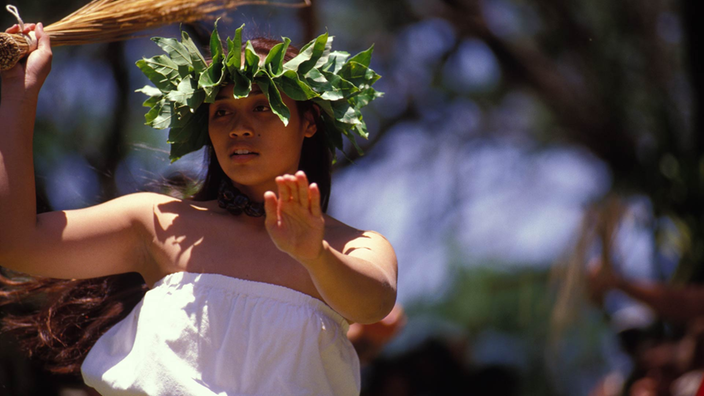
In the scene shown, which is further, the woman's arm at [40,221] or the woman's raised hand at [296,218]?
the woman's arm at [40,221]

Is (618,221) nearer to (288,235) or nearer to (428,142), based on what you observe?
(428,142)

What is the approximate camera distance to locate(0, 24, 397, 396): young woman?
1620 millimetres

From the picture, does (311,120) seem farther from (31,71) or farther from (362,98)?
(31,71)

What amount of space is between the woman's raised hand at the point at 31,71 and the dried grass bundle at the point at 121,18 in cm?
3

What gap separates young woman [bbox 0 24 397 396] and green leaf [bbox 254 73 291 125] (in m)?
0.03

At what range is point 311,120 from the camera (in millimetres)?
1963

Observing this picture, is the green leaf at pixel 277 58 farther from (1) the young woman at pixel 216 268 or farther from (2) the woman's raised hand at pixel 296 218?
(2) the woman's raised hand at pixel 296 218

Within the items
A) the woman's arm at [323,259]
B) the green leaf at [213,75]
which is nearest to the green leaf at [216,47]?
the green leaf at [213,75]

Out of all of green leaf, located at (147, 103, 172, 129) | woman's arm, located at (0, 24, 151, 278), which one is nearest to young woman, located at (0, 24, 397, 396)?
woman's arm, located at (0, 24, 151, 278)

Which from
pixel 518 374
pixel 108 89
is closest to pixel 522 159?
pixel 518 374

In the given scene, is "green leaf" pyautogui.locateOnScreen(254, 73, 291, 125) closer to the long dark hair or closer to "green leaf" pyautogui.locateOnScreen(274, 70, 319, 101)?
"green leaf" pyautogui.locateOnScreen(274, 70, 319, 101)

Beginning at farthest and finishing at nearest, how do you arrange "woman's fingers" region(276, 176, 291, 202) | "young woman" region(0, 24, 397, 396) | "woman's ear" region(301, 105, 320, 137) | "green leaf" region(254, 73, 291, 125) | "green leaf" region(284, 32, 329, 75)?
1. "woman's ear" region(301, 105, 320, 137)
2. "green leaf" region(284, 32, 329, 75)
3. "green leaf" region(254, 73, 291, 125)
4. "young woman" region(0, 24, 397, 396)
5. "woman's fingers" region(276, 176, 291, 202)

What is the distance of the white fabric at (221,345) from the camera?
5.33 ft

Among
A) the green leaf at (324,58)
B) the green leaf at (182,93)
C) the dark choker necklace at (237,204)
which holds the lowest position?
the dark choker necklace at (237,204)
